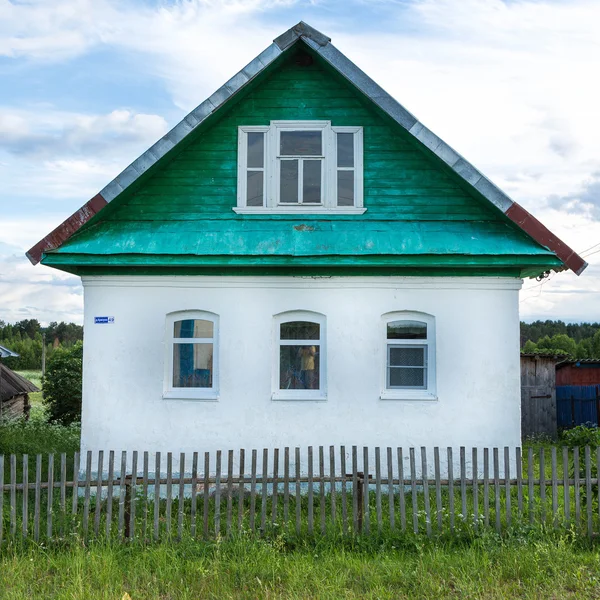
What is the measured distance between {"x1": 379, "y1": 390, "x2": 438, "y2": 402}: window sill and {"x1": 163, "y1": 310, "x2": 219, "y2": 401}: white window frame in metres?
2.79

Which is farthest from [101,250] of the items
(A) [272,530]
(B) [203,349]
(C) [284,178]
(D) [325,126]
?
(A) [272,530]

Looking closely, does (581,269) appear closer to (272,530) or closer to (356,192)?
(356,192)

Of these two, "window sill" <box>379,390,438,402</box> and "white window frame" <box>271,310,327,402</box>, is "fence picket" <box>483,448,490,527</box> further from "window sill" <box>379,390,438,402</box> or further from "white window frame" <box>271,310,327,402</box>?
"white window frame" <box>271,310,327,402</box>

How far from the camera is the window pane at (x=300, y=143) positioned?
1104cm

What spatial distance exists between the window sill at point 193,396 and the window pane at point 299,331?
4.90 feet

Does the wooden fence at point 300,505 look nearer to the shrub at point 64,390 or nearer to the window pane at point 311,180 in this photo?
the window pane at point 311,180

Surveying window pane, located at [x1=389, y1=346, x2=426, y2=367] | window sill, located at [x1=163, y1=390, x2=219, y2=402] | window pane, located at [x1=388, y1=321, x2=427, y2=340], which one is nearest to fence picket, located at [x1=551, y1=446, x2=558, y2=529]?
window pane, located at [x1=389, y1=346, x2=426, y2=367]

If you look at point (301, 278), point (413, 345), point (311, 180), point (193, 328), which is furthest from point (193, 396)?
point (311, 180)

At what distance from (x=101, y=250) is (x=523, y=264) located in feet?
22.2

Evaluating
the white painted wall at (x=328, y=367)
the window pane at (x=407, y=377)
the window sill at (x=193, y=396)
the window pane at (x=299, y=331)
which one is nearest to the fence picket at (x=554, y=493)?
the white painted wall at (x=328, y=367)

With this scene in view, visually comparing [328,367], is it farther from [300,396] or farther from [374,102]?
[374,102]

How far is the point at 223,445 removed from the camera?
1042 centimetres

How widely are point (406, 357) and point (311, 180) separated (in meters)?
3.45

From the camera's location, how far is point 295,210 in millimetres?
10930
